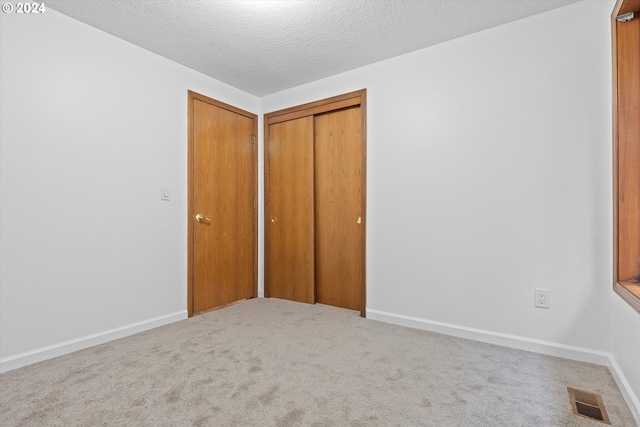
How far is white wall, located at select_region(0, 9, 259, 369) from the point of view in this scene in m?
1.96

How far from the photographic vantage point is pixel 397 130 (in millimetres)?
2756

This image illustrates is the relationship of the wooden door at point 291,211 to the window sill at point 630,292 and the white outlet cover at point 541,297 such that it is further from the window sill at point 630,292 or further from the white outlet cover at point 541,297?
the window sill at point 630,292

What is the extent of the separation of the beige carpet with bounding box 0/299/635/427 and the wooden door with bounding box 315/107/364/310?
77cm

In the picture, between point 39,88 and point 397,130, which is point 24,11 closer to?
point 39,88

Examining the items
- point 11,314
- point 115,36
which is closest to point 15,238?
point 11,314

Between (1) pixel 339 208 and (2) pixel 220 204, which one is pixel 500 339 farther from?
(2) pixel 220 204

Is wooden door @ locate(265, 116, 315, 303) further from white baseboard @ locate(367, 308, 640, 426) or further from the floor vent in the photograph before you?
the floor vent

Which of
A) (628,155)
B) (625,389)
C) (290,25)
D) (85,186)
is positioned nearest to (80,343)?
(85,186)

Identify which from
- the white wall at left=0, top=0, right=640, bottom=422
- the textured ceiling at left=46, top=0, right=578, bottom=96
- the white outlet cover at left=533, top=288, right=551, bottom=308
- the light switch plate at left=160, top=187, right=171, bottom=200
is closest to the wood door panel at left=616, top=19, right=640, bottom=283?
the white wall at left=0, top=0, right=640, bottom=422

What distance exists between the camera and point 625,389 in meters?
1.60

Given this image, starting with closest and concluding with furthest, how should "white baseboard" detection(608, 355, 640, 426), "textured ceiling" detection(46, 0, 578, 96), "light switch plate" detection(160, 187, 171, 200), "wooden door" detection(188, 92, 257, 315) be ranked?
"white baseboard" detection(608, 355, 640, 426)
"textured ceiling" detection(46, 0, 578, 96)
"light switch plate" detection(160, 187, 171, 200)
"wooden door" detection(188, 92, 257, 315)

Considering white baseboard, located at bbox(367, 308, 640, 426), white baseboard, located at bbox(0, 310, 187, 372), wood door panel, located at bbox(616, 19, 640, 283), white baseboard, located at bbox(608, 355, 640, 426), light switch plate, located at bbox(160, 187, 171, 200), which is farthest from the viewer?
light switch plate, located at bbox(160, 187, 171, 200)

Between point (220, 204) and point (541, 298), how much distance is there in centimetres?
286

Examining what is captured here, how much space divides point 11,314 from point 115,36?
6.84ft
